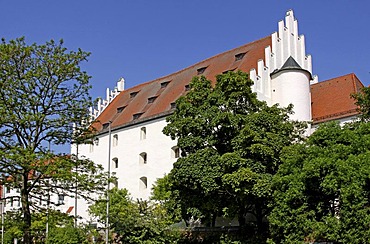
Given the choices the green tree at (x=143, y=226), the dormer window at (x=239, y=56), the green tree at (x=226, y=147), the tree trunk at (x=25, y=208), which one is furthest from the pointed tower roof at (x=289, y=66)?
the tree trunk at (x=25, y=208)

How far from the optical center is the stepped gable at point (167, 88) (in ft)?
148

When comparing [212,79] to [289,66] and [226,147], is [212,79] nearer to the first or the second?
[289,66]

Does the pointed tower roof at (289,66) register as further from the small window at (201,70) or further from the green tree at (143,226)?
the green tree at (143,226)

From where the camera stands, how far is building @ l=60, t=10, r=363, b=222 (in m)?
41.3

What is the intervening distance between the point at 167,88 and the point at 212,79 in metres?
6.80

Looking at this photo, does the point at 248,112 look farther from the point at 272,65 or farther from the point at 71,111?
the point at 71,111

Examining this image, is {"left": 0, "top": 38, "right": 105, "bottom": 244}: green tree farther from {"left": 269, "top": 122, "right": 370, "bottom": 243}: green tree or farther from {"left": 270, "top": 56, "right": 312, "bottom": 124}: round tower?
{"left": 270, "top": 56, "right": 312, "bottom": 124}: round tower

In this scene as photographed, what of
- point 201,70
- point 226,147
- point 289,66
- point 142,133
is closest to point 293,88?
point 289,66

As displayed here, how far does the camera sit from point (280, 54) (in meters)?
43.1

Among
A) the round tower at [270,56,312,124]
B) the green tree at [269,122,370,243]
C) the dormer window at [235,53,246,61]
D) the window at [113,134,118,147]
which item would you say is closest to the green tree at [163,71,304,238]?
the green tree at [269,122,370,243]

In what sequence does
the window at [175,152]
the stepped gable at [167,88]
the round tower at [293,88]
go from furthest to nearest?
1. the stepped gable at [167,88]
2. the window at [175,152]
3. the round tower at [293,88]

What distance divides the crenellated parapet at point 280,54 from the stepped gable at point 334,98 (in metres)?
2.67

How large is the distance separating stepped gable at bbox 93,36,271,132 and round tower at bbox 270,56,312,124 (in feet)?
7.34

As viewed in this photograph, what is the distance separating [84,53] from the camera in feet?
68.0
